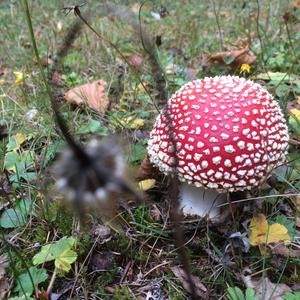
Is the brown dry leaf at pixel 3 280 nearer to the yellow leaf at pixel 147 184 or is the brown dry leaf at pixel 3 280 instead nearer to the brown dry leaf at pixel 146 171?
the yellow leaf at pixel 147 184

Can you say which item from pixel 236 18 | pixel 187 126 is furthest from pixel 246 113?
pixel 236 18

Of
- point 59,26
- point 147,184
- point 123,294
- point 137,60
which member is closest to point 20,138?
point 147,184

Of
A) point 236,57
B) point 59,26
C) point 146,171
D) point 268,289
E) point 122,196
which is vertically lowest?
point 268,289

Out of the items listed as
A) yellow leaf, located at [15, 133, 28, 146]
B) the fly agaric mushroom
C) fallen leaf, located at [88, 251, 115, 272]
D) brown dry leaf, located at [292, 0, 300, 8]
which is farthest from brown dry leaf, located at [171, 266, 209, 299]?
brown dry leaf, located at [292, 0, 300, 8]

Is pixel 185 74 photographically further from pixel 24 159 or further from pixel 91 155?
pixel 91 155

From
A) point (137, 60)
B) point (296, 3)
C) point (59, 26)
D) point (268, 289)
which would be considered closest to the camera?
point (268, 289)

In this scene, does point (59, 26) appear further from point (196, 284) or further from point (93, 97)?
point (196, 284)
